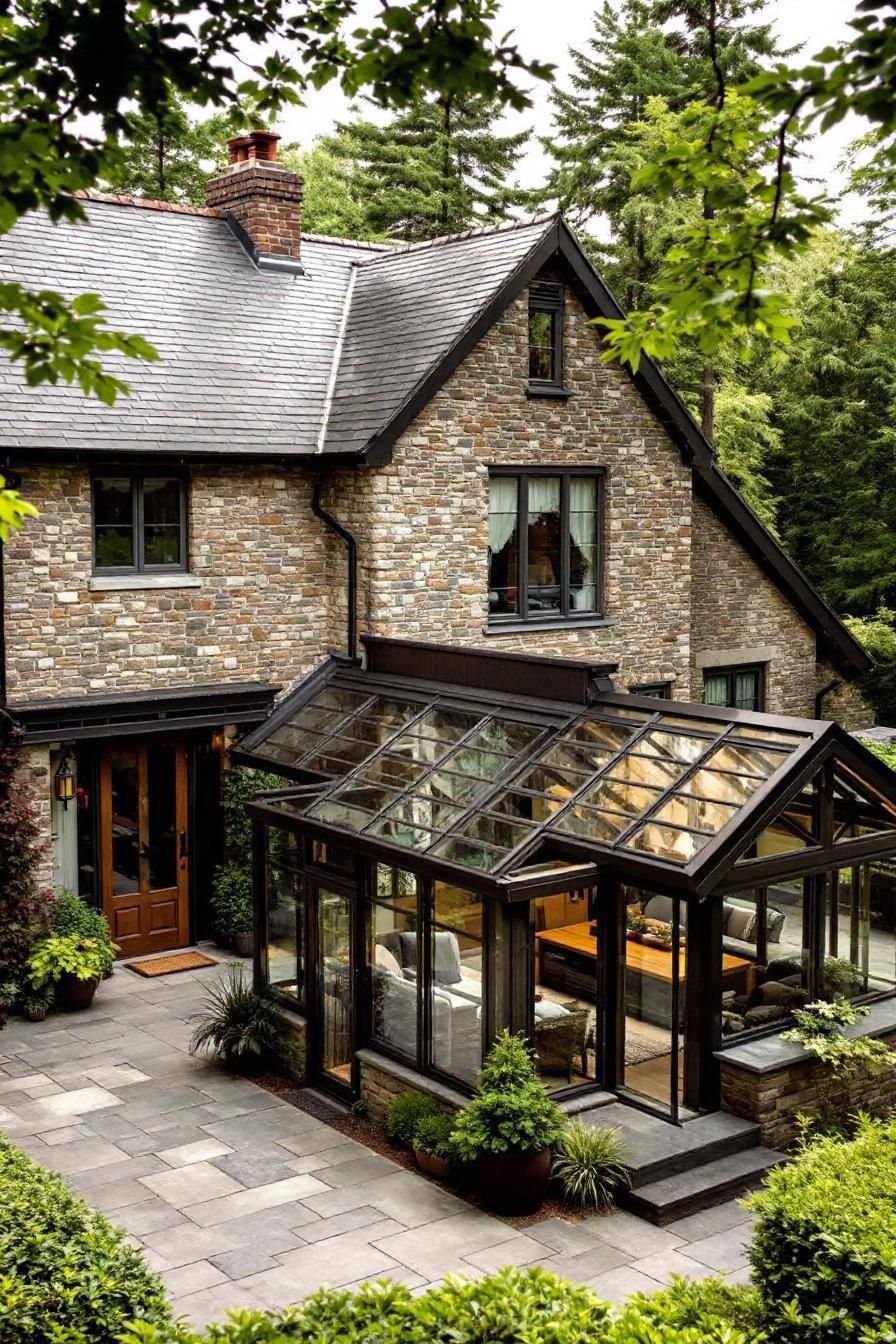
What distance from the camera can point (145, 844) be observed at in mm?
16453

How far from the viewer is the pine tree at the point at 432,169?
36.9 meters

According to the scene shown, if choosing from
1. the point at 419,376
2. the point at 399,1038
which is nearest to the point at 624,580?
the point at 419,376

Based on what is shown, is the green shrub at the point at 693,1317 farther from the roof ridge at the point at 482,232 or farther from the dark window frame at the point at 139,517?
the roof ridge at the point at 482,232

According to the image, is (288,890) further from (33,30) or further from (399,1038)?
(33,30)

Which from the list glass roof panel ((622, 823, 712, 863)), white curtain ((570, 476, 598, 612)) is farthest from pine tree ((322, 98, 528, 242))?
glass roof panel ((622, 823, 712, 863))

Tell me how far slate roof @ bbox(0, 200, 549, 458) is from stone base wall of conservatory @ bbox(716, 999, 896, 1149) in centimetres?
820

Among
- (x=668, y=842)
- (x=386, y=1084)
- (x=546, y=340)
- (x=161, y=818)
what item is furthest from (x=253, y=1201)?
(x=546, y=340)

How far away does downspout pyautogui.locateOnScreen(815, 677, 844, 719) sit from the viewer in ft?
71.8

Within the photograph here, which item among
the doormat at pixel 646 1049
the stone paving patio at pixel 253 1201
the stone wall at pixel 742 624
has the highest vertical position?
the stone wall at pixel 742 624

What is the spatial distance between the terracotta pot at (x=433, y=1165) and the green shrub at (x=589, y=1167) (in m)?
0.86

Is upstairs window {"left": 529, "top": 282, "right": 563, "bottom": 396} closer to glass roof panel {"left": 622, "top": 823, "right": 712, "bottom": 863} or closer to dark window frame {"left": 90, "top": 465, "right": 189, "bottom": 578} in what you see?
dark window frame {"left": 90, "top": 465, "right": 189, "bottom": 578}

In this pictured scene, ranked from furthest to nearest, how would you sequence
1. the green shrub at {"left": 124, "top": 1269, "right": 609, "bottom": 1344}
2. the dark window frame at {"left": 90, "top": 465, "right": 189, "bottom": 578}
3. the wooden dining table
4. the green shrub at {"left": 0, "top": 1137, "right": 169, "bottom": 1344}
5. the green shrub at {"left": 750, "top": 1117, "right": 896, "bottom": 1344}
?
1. the dark window frame at {"left": 90, "top": 465, "right": 189, "bottom": 578}
2. the wooden dining table
3. the green shrub at {"left": 750, "top": 1117, "right": 896, "bottom": 1344}
4. the green shrub at {"left": 0, "top": 1137, "right": 169, "bottom": 1344}
5. the green shrub at {"left": 124, "top": 1269, "right": 609, "bottom": 1344}

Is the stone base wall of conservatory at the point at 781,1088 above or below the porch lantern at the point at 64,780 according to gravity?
below

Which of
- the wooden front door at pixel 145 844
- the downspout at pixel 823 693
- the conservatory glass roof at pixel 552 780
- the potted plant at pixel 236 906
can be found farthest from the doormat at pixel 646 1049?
the downspout at pixel 823 693
